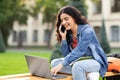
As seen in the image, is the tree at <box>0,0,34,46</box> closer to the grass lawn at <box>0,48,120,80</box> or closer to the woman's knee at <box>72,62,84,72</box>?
the grass lawn at <box>0,48,120,80</box>

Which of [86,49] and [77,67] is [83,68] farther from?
[86,49]

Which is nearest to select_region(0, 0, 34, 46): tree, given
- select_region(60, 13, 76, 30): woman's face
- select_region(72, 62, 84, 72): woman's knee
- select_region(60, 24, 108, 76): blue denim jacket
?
select_region(60, 13, 76, 30): woman's face

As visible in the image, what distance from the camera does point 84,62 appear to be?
5402mm

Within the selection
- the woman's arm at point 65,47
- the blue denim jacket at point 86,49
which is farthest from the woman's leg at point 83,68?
the woman's arm at point 65,47

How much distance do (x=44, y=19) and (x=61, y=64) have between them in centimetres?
4513

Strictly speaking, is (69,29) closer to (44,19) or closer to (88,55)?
(88,55)

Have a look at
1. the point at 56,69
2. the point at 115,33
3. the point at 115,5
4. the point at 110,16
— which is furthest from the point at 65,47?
the point at 115,33

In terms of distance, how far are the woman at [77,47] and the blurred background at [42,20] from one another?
24.2 meters

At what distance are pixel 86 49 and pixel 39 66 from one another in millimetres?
700

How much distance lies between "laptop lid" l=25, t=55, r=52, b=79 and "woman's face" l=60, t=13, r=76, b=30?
26.8 inches

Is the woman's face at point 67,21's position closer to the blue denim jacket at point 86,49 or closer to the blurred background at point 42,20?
the blue denim jacket at point 86,49

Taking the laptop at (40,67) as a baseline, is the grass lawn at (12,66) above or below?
below

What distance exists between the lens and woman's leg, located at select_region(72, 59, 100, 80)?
5.28 m

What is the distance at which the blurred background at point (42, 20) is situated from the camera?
42.6 meters
